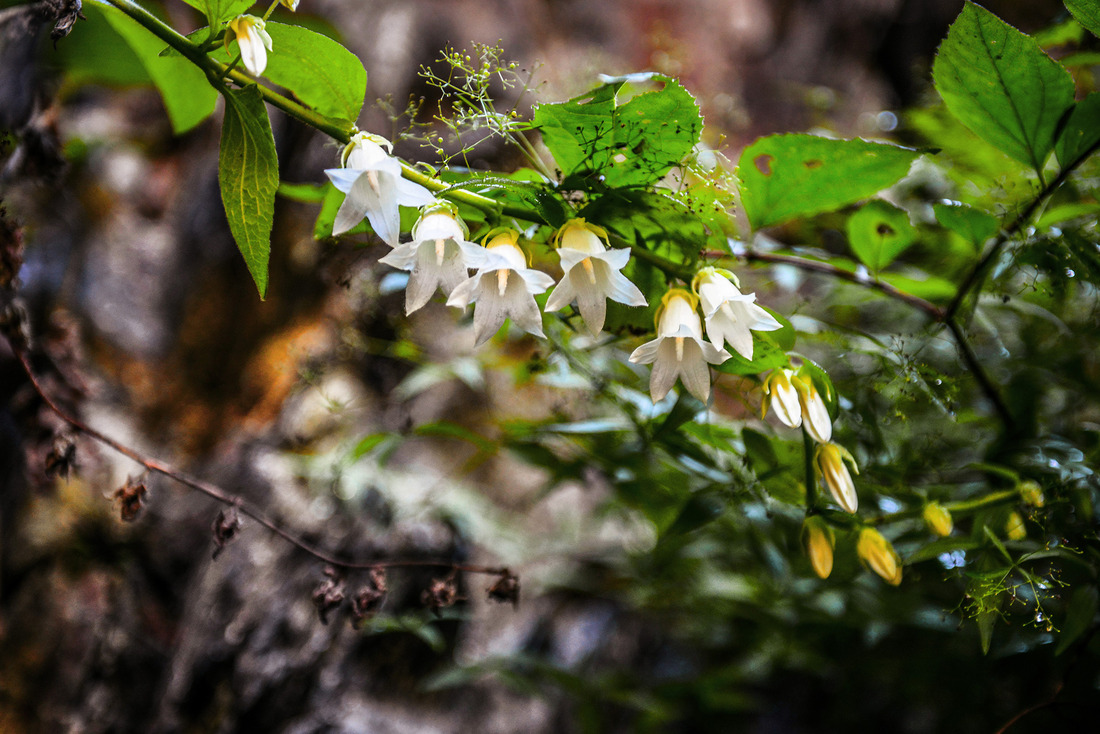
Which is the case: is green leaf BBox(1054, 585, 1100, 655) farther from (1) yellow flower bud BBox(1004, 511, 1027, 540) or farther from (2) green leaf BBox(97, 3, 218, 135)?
(2) green leaf BBox(97, 3, 218, 135)

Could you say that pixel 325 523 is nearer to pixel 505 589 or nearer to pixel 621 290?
pixel 505 589

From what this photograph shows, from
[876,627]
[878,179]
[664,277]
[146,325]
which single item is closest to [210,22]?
[664,277]

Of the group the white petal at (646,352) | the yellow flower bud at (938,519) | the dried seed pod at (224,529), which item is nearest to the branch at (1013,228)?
the yellow flower bud at (938,519)

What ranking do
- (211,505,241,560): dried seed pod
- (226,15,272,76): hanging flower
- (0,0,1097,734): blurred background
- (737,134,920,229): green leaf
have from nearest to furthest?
1. (226,15,272,76): hanging flower
2. (737,134,920,229): green leaf
3. (211,505,241,560): dried seed pod
4. (0,0,1097,734): blurred background

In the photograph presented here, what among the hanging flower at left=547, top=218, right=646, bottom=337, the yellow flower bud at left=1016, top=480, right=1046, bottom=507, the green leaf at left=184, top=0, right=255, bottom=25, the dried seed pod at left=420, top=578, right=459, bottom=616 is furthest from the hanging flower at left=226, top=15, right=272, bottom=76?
the yellow flower bud at left=1016, top=480, right=1046, bottom=507

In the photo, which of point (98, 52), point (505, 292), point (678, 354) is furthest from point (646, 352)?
point (98, 52)
